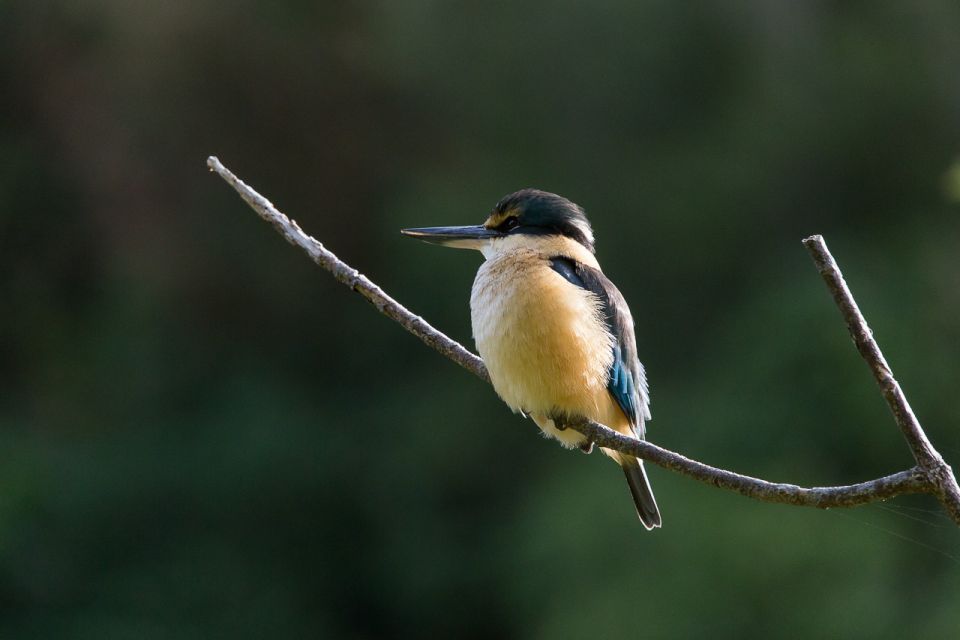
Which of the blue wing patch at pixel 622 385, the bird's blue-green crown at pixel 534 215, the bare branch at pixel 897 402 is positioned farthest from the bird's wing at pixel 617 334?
the bare branch at pixel 897 402

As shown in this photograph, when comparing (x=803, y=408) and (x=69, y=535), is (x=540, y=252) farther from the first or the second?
(x=69, y=535)

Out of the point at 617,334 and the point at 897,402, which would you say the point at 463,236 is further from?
the point at 897,402

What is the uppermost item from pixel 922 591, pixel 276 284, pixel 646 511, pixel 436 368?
pixel 276 284

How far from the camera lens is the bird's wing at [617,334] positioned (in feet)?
6.79

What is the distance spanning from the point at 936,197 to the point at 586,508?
1.99 meters

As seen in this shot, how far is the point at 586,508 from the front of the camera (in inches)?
188

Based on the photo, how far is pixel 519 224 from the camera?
89.7 inches

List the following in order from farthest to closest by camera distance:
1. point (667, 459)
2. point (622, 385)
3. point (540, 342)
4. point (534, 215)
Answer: point (534, 215)
point (622, 385)
point (540, 342)
point (667, 459)

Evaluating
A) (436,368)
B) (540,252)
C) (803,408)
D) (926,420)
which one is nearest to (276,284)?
(436,368)

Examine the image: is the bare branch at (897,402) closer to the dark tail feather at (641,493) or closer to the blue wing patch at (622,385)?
the blue wing patch at (622,385)

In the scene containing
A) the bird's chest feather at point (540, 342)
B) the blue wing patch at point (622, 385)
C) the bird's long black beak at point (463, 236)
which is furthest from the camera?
the bird's long black beak at point (463, 236)

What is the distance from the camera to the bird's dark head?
2264 millimetres

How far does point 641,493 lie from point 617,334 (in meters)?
A: 0.28

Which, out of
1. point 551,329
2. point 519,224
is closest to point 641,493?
point 551,329
